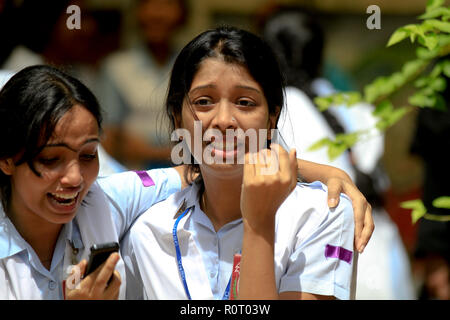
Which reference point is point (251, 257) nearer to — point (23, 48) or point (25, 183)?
point (25, 183)

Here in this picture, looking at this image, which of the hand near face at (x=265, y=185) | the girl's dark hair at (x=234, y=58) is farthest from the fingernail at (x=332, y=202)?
the girl's dark hair at (x=234, y=58)

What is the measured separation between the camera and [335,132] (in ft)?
13.4

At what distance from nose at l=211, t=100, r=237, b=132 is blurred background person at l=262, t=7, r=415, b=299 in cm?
127

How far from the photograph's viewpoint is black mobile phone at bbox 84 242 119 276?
220cm

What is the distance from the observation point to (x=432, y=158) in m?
4.82

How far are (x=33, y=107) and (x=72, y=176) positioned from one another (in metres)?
0.24

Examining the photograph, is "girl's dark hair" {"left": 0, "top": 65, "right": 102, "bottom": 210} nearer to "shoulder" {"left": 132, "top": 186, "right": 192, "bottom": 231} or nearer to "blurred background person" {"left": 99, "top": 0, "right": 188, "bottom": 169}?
"shoulder" {"left": 132, "top": 186, "right": 192, "bottom": 231}

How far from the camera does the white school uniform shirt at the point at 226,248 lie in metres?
2.40

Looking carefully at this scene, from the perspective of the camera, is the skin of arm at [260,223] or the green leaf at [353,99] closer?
the skin of arm at [260,223]

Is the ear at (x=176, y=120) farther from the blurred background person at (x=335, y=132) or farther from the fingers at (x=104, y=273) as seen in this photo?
the blurred background person at (x=335, y=132)

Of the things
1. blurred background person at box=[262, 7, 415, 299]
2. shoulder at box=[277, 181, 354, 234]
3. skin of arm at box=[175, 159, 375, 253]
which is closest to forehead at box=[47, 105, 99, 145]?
skin of arm at box=[175, 159, 375, 253]

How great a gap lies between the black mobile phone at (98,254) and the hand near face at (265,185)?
0.38 meters
